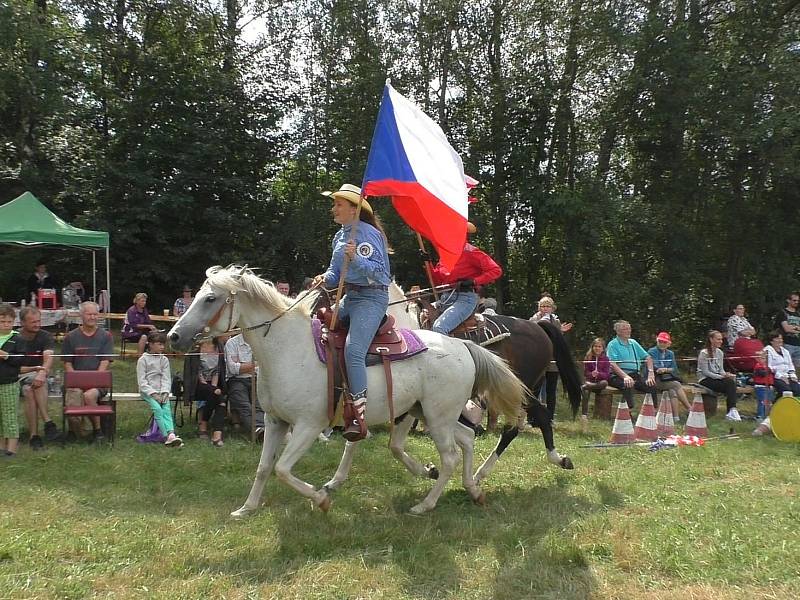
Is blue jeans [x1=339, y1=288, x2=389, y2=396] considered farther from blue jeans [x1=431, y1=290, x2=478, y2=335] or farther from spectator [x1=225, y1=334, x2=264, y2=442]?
spectator [x1=225, y1=334, x2=264, y2=442]

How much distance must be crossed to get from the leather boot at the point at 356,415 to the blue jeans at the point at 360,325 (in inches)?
2.4

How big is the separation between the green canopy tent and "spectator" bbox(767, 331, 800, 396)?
13.1 m

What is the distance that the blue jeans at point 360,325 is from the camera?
5.03 meters

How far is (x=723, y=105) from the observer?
15.5 m

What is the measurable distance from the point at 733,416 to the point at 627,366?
1949 mm

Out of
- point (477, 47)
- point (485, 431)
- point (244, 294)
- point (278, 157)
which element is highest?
point (477, 47)

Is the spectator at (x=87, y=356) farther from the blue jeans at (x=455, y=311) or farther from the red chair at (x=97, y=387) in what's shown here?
the blue jeans at (x=455, y=311)

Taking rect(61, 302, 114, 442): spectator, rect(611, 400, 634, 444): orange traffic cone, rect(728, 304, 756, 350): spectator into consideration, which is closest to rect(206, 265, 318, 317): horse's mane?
rect(61, 302, 114, 442): spectator

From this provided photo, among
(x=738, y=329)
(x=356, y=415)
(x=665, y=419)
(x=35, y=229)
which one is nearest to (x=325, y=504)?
(x=356, y=415)

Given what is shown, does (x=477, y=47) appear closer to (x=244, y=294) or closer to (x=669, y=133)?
(x=669, y=133)

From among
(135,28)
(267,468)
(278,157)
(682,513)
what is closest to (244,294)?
(267,468)

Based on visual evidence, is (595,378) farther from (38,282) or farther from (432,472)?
(38,282)

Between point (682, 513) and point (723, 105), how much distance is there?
13.2 metres

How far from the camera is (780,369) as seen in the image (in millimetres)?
10672
